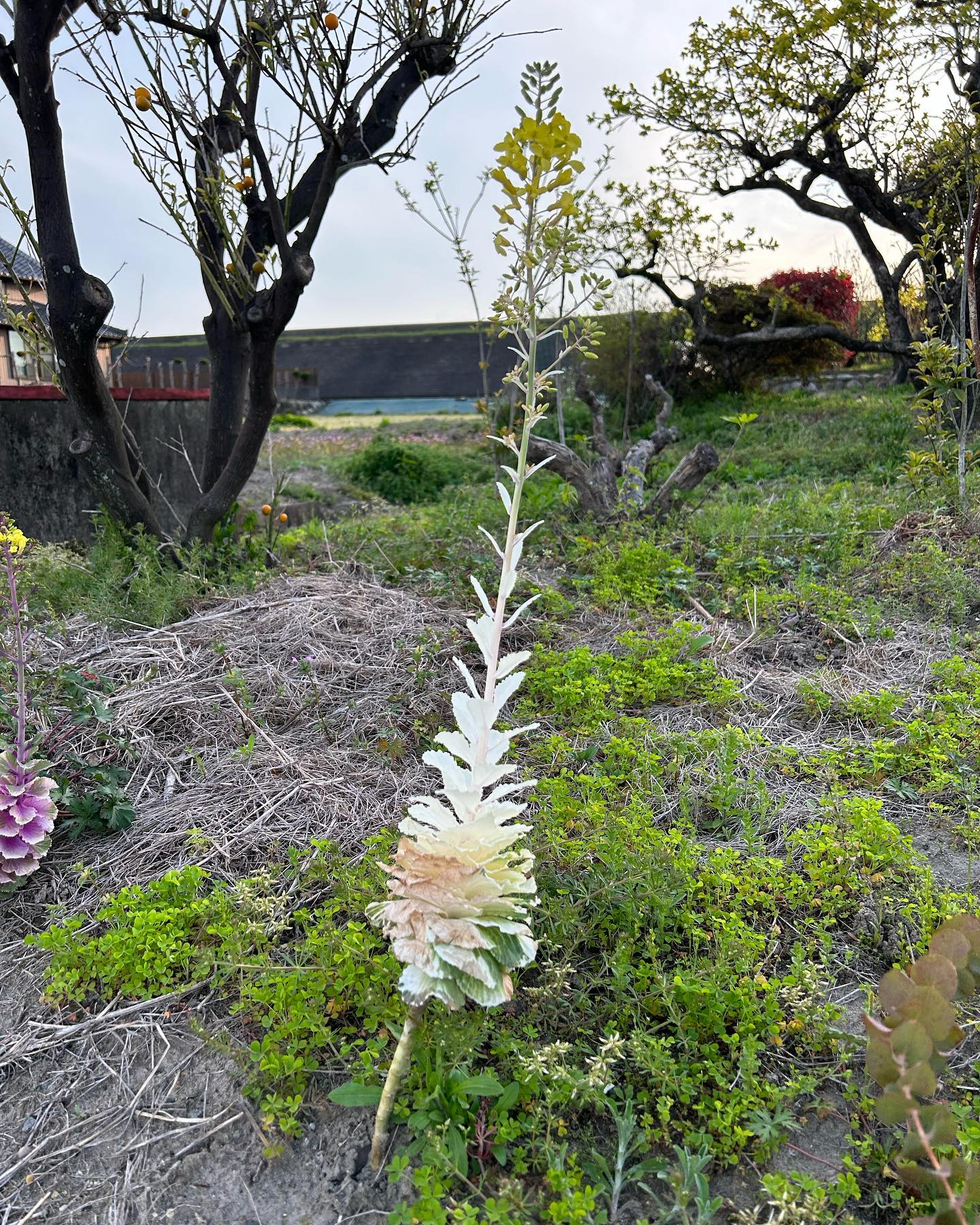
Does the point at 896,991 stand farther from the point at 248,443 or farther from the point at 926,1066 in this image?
the point at 248,443

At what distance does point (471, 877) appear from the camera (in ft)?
5.21

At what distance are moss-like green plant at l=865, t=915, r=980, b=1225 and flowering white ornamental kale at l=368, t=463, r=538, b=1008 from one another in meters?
0.66

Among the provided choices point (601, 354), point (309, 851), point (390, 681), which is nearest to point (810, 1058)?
point (309, 851)

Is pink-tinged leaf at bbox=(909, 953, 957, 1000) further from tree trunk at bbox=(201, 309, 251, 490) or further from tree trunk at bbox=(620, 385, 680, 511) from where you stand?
tree trunk at bbox=(201, 309, 251, 490)

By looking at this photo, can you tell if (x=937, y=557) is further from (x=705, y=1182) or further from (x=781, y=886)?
(x=705, y=1182)

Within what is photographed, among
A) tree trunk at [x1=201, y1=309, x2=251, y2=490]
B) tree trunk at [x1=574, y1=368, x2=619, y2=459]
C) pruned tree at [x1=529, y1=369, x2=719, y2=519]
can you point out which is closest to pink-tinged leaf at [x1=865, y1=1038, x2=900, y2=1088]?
pruned tree at [x1=529, y1=369, x2=719, y2=519]

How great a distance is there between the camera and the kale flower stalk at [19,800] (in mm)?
2451

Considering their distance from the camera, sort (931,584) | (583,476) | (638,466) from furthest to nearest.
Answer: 1. (638,466)
2. (583,476)
3. (931,584)

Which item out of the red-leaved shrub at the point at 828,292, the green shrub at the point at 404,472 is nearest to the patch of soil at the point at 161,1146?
the green shrub at the point at 404,472

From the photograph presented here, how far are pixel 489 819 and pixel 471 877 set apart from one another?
111mm

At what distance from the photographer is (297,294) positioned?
4.67 meters

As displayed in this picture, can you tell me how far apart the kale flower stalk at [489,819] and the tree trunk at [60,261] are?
346 centimetres

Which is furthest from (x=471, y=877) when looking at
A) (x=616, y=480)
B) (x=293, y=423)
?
(x=293, y=423)

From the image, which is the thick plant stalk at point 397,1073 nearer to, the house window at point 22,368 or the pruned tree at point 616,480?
the pruned tree at point 616,480
